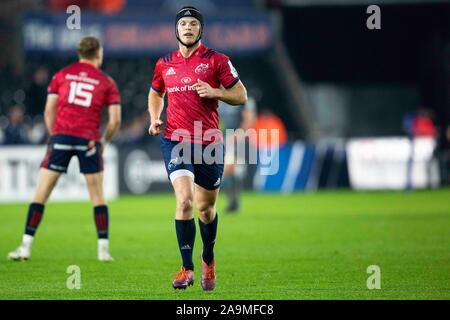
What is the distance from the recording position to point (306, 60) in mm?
35594

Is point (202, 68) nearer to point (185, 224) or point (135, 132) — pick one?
point (185, 224)

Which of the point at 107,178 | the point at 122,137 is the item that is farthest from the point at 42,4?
the point at 107,178

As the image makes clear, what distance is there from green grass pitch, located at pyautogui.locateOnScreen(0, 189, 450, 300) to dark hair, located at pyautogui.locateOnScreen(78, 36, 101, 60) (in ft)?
7.64

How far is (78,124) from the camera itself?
44.6ft

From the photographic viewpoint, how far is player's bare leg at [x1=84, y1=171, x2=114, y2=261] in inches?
536

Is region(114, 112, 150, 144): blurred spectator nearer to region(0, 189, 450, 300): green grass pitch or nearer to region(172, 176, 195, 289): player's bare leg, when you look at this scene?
region(0, 189, 450, 300): green grass pitch

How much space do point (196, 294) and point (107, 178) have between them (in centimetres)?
1614

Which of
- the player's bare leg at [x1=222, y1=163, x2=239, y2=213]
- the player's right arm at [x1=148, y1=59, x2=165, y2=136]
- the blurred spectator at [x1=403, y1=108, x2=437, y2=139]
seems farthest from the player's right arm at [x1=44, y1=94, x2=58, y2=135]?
the blurred spectator at [x1=403, y1=108, x2=437, y2=139]

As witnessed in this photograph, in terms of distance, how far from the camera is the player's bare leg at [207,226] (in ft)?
35.4

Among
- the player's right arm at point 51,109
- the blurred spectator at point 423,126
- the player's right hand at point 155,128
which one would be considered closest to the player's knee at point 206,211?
the player's right hand at point 155,128

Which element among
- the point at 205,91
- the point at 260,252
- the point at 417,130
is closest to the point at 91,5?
the point at 417,130

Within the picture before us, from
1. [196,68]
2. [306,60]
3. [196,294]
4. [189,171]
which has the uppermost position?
[306,60]

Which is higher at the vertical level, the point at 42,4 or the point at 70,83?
the point at 42,4

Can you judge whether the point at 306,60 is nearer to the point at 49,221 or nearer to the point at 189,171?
the point at 49,221
